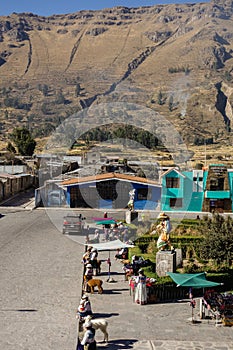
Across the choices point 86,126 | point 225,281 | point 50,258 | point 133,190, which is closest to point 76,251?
point 50,258

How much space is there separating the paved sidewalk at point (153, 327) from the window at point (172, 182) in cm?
2363

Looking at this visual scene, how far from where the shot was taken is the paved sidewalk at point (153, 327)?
512 inches

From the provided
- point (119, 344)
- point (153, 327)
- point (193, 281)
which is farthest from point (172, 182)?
point (119, 344)

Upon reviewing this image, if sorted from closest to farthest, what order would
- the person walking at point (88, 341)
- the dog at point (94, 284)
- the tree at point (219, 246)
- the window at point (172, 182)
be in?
the person walking at point (88, 341) → the dog at point (94, 284) → the tree at point (219, 246) → the window at point (172, 182)

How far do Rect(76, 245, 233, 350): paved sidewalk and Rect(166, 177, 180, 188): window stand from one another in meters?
23.6

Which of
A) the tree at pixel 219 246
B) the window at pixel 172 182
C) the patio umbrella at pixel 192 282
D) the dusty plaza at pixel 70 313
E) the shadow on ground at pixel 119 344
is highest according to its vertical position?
A: the window at pixel 172 182

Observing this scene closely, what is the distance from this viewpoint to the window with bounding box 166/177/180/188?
40.8m

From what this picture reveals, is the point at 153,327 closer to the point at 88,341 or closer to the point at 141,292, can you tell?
the point at 141,292

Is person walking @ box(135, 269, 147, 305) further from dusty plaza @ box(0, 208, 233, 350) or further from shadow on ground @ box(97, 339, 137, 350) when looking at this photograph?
shadow on ground @ box(97, 339, 137, 350)

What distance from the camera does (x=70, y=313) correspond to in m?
15.0

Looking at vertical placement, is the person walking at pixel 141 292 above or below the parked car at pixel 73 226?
below

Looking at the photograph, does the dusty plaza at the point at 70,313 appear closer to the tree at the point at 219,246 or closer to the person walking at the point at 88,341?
the person walking at the point at 88,341

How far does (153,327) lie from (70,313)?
251 cm

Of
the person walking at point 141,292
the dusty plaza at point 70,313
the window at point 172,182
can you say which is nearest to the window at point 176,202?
the window at point 172,182
